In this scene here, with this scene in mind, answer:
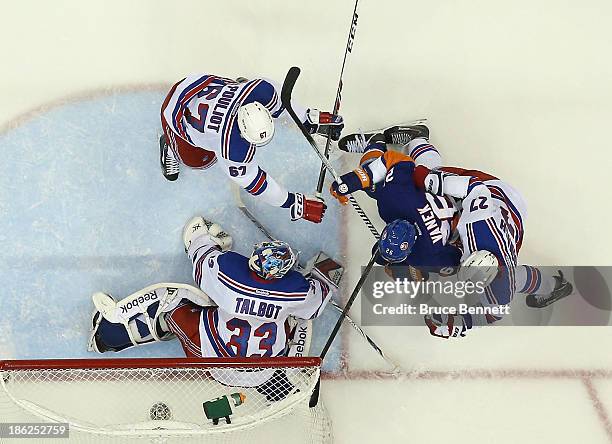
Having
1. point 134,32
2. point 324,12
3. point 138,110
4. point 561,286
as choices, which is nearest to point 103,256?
point 138,110

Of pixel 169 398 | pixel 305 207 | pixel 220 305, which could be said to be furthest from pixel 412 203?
pixel 169 398

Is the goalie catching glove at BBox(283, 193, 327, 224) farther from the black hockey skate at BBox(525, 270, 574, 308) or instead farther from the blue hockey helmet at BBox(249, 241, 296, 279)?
the black hockey skate at BBox(525, 270, 574, 308)

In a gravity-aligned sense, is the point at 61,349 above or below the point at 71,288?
below

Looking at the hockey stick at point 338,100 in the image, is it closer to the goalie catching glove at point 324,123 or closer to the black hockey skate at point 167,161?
the goalie catching glove at point 324,123

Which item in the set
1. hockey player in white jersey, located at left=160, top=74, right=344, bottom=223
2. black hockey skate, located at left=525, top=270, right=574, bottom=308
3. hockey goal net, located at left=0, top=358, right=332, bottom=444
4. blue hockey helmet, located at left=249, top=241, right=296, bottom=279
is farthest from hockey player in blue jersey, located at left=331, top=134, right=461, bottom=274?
hockey goal net, located at left=0, top=358, right=332, bottom=444

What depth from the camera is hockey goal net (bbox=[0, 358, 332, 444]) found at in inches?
112

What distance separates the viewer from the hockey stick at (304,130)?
9.82ft

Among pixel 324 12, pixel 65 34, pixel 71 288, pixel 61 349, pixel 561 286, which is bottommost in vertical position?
pixel 61 349

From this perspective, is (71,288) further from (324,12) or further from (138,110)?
(324,12)

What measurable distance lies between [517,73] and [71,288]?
2.50 m

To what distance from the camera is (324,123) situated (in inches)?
131

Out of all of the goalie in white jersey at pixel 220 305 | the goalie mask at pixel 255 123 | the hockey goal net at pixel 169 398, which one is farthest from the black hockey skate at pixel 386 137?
the hockey goal net at pixel 169 398

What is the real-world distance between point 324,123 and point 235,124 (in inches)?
22.9

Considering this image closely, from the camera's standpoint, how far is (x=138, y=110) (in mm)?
3650
